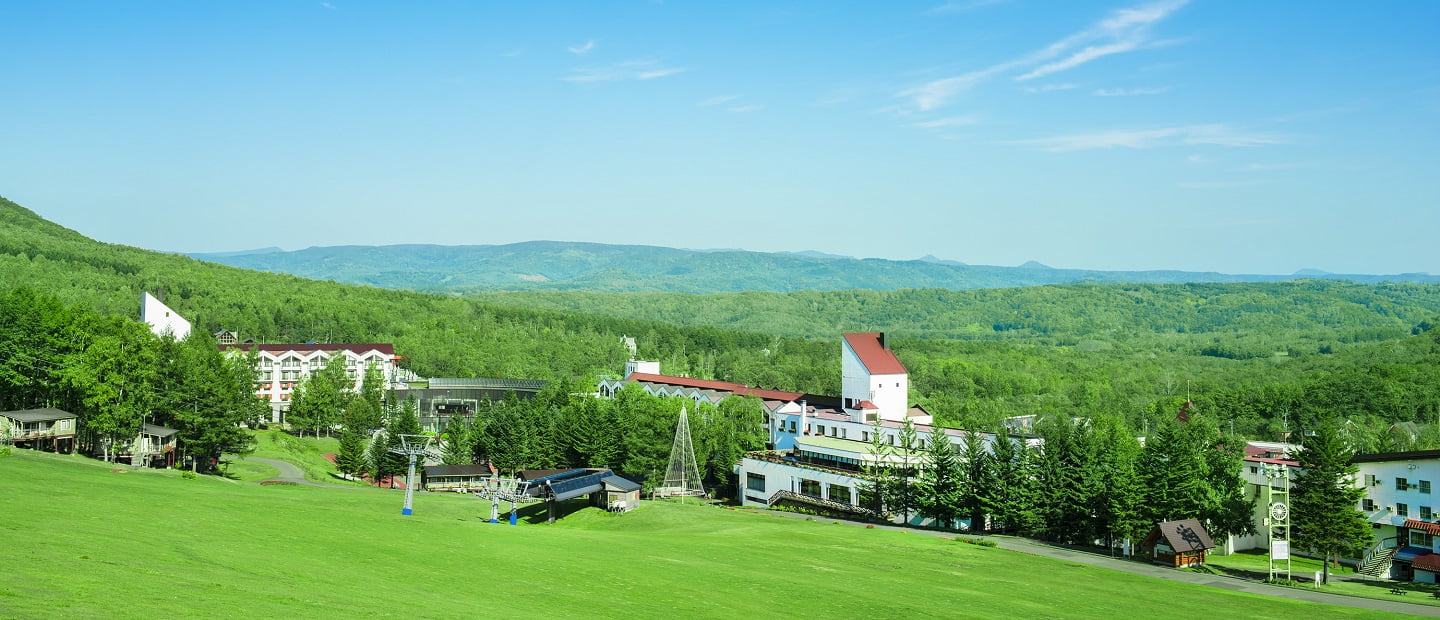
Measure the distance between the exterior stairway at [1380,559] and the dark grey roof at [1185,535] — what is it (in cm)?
712

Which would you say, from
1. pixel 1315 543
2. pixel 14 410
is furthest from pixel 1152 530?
pixel 14 410

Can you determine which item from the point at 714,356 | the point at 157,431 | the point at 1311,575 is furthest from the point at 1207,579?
the point at 714,356

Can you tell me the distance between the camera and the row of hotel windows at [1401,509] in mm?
48594

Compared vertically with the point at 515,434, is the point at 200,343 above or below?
above

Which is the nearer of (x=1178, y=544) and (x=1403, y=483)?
(x=1178, y=544)

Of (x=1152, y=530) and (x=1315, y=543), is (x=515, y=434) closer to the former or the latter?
(x=1152, y=530)

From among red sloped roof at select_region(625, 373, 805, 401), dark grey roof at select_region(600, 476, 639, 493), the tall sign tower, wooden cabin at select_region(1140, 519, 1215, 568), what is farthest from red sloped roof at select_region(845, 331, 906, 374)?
wooden cabin at select_region(1140, 519, 1215, 568)

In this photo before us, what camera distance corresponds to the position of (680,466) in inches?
2601

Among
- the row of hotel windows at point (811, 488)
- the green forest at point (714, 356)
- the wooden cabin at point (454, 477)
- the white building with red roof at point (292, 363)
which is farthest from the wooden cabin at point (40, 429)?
the green forest at point (714, 356)

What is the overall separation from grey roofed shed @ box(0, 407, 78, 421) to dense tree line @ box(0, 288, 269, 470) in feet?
3.61

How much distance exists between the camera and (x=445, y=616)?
19234 millimetres

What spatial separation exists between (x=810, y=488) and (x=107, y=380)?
41.6 m

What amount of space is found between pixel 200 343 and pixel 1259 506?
7606 cm

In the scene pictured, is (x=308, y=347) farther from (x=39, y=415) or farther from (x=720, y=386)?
(x=39, y=415)
